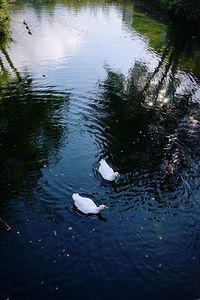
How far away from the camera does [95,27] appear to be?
170ft

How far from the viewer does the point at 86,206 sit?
17344 millimetres

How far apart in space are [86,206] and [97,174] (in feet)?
10.8

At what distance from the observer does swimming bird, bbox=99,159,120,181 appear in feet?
63.6

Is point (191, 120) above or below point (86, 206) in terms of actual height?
below

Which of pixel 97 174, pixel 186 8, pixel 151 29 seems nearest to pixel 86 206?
pixel 97 174

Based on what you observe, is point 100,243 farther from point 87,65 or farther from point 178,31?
point 178,31

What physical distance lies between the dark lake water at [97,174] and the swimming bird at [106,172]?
46cm

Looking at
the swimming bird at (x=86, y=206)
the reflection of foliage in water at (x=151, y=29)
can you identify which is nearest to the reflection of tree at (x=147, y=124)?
the swimming bird at (x=86, y=206)

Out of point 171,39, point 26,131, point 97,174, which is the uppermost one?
point 97,174

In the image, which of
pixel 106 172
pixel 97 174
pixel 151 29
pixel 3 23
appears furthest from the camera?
pixel 151 29

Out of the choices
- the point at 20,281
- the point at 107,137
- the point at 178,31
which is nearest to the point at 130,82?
the point at 107,137

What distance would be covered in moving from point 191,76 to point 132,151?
672 inches

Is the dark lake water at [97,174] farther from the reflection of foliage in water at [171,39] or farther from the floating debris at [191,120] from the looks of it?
the reflection of foliage in water at [171,39]

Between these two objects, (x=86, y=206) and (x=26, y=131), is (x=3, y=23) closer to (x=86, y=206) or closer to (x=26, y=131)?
(x=26, y=131)
